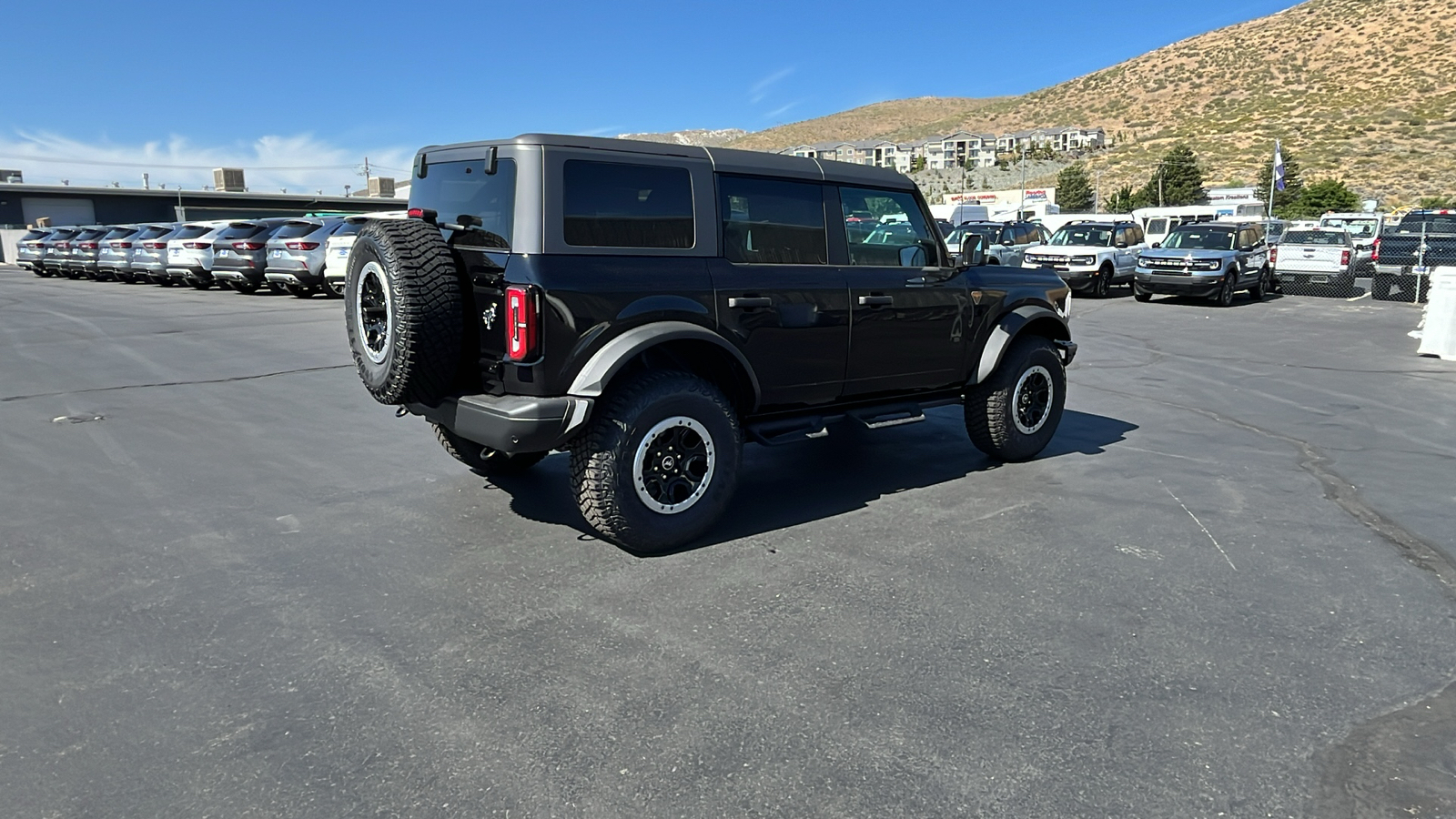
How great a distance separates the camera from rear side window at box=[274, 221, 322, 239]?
65.3 feet

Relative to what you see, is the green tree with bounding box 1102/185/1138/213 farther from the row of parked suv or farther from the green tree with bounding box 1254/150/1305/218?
the row of parked suv

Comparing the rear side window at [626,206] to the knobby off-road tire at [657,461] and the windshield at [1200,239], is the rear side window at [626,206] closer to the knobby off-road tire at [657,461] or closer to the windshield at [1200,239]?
the knobby off-road tire at [657,461]

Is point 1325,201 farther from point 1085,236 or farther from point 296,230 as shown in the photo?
point 296,230

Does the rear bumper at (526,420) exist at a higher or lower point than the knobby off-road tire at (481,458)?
higher

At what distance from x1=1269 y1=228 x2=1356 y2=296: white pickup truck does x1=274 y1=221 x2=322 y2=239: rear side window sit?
71.9 feet

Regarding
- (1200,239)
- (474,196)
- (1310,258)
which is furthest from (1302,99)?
(474,196)

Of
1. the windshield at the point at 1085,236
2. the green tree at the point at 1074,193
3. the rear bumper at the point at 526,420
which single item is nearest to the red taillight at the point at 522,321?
the rear bumper at the point at 526,420

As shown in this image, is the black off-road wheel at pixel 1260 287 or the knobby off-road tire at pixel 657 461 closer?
the knobby off-road tire at pixel 657 461

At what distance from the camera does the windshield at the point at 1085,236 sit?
2327cm

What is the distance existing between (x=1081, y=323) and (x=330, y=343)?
12195 millimetres

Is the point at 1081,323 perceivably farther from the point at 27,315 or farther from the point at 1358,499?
the point at 27,315

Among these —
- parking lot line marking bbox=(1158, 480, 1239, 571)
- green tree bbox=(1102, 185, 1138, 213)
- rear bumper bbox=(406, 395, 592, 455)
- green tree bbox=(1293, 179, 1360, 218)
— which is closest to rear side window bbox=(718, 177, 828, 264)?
rear bumper bbox=(406, 395, 592, 455)

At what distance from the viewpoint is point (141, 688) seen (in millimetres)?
3391

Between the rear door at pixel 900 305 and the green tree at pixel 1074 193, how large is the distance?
219 ft
